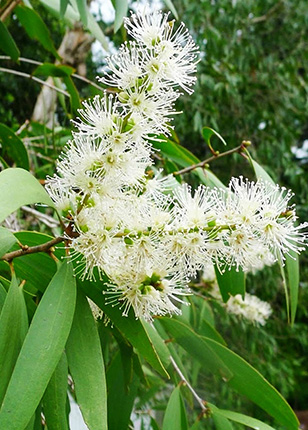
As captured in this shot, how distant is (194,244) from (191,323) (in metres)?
0.77

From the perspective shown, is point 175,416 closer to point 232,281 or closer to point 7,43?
point 232,281

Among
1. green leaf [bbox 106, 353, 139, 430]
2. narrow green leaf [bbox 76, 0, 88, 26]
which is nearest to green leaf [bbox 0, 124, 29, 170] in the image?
narrow green leaf [bbox 76, 0, 88, 26]

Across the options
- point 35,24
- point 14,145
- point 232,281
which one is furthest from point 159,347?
point 35,24

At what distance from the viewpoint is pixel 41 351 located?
680 mm

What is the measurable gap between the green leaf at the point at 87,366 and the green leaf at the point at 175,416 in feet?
0.99

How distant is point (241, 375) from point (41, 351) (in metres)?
0.53

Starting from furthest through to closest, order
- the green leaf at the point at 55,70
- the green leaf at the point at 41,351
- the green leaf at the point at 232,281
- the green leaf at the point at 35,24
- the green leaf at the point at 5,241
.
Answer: the green leaf at the point at 35,24
the green leaf at the point at 55,70
the green leaf at the point at 232,281
the green leaf at the point at 5,241
the green leaf at the point at 41,351

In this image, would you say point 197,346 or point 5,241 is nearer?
point 5,241

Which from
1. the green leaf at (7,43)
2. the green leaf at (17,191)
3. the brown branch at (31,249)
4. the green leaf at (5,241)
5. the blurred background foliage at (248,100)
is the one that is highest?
the green leaf at (7,43)

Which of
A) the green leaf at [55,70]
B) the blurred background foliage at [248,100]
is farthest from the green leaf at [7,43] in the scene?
the blurred background foliage at [248,100]

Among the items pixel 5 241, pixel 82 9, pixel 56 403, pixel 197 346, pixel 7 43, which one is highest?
pixel 82 9

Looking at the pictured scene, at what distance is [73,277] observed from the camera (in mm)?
777

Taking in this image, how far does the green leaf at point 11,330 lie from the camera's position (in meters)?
0.71

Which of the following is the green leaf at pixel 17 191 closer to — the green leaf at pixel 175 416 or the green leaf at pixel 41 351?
the green leaf at pixel 41 351
